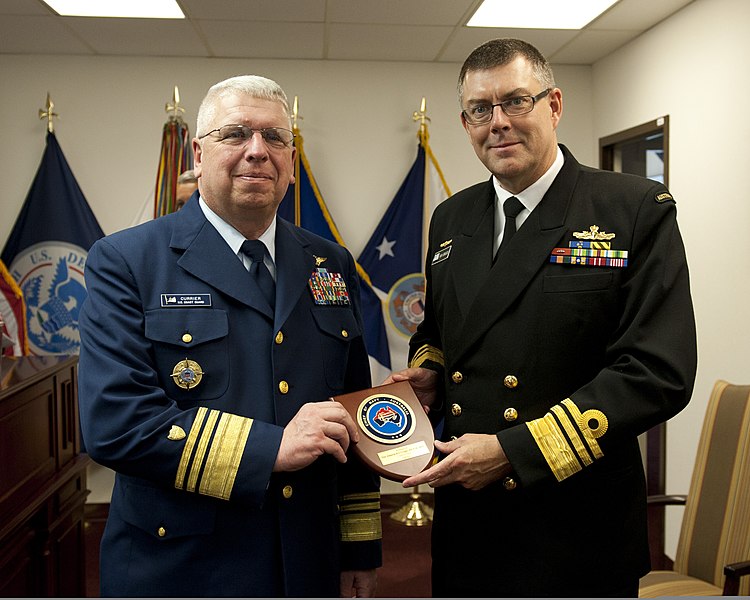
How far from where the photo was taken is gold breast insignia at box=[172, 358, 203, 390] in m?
1.44

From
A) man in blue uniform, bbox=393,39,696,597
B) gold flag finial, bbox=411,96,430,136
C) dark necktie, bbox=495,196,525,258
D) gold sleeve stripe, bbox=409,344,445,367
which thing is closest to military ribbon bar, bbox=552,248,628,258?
man in blue uniform, bbox=393,39,696,597

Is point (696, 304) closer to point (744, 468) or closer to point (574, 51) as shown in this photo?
point (744, 468)

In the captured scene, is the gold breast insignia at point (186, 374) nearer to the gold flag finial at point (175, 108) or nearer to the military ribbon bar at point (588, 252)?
the military ribbon bar at point (588, 252)

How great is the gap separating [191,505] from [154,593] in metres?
0.19

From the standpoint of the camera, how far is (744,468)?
240 cm

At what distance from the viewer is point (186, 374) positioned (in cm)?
144

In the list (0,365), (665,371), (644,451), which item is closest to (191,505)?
(665,371)

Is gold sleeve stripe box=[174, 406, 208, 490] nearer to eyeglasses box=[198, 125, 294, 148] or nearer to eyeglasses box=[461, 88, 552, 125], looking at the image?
eyeglasses box=[198, 125, 294, 148]

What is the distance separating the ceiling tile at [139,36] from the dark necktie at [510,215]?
120 inches

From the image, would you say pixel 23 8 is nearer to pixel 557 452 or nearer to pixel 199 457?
pixel 199 457

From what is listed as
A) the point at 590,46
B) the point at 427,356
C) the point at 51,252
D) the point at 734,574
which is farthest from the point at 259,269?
the point at 590,46

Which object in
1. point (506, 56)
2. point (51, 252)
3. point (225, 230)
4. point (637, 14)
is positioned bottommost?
point (225, 230)

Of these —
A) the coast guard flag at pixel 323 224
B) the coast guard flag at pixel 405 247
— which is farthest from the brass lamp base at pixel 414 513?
the coast guard flag at pixel 405 247

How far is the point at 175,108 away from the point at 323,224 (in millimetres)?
1204
